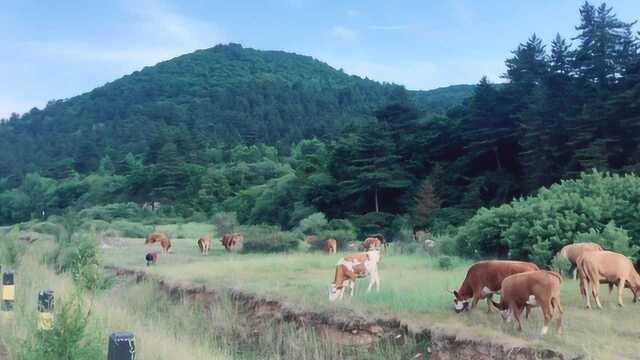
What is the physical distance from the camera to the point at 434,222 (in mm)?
36375

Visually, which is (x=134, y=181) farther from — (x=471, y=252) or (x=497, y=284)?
(x=497, y=284)

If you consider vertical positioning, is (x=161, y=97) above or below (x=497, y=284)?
above

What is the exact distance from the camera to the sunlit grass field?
33.6 feet

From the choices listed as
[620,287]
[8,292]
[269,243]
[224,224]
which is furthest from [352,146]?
[8,292]

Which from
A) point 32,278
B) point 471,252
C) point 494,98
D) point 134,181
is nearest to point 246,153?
point 134,181

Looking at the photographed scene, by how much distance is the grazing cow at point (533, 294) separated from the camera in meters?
10.4

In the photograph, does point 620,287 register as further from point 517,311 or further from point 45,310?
point 45,310

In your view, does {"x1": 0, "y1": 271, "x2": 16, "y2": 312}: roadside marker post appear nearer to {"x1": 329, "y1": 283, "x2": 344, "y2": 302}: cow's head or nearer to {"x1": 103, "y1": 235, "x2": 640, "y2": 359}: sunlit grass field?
{"x1": 103, "y1": 235, "x2": 640, "y2": 359}: sunlit grass field

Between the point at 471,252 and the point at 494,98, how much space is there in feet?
77.3

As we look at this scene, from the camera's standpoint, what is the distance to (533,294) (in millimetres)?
10531

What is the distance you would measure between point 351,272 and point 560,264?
16.6 ft

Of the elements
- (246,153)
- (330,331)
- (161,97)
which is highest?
(161,97)

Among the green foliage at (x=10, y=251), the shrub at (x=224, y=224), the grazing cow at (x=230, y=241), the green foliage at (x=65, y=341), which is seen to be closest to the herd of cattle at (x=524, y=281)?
the green foliage at (x=65, y=341)

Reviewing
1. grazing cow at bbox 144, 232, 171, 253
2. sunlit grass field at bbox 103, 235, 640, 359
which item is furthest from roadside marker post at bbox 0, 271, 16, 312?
grazing cow at bbox 144, 232, 171, 253
